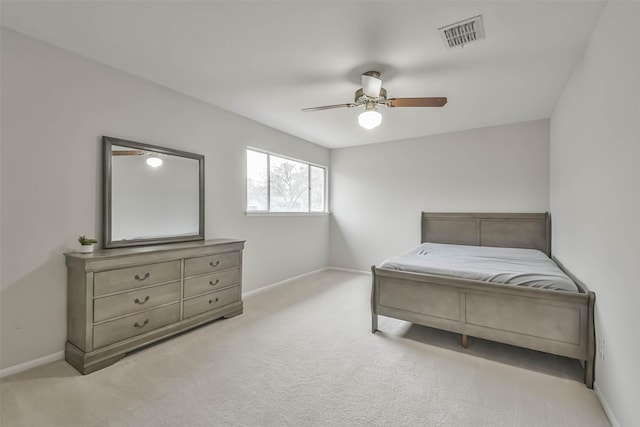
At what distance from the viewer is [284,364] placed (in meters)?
2.28

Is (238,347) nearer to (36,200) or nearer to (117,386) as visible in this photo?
(117,386)

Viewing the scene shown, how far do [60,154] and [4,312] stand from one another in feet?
4.14

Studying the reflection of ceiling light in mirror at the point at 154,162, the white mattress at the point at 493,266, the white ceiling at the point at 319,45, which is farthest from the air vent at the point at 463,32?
the reflection of ceiling light in mirror at the point at 154,162

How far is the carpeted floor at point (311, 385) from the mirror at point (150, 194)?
3.58 feet

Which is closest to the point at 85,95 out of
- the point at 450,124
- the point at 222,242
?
the point at 222,242

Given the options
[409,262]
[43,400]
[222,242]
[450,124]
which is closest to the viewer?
[43,400]

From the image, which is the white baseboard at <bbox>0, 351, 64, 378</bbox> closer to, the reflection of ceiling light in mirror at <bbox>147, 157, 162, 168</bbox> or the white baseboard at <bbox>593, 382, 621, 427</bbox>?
the reflection of ceiling light in mirror at <bbox>147, 157, 162, 168</bbox>

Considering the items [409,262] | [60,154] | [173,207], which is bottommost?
[409,262]

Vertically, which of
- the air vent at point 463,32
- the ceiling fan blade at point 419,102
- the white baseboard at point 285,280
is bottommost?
the white baseboard at point 285,280

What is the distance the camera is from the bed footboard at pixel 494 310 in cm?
210

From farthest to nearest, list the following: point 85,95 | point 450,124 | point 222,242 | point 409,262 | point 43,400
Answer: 1. point 450,124
2. point 222,242
3. point 409,262
4. point 85,95
5. point 43,400

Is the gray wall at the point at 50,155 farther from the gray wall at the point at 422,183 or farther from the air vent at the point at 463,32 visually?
the gray wall at the point at 422,183

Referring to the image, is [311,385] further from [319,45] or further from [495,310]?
[319,45]

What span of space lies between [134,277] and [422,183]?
14.5 ft
